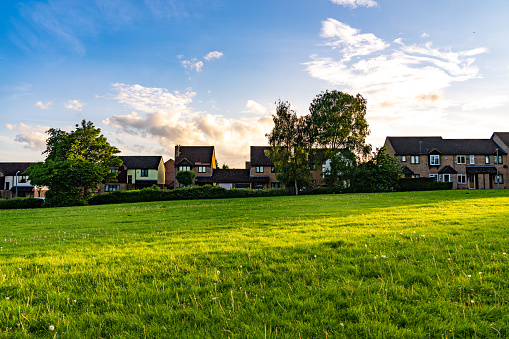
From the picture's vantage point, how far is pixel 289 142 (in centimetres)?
5112

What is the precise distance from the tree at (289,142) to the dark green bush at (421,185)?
14844mm

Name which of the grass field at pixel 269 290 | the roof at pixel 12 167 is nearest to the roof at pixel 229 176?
the roof at pixel 12 167

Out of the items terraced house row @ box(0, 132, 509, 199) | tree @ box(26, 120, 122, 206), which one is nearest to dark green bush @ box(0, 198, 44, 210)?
tree @ box(26, 120, 122, 206)

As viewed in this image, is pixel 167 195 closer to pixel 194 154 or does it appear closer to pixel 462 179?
pixel 194 154

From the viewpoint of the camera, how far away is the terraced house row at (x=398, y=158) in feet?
211

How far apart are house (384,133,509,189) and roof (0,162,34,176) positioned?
297 feet

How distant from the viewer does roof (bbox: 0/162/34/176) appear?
76.1m

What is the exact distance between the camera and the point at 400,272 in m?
5.31

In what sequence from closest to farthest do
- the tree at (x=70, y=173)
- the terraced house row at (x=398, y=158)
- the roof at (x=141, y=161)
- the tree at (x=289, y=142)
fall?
the tree at (x=70, y=173), the tree at (x=289, y=142), the terraced house row at (x=398, y=158), the roof at (x=141, y=161)

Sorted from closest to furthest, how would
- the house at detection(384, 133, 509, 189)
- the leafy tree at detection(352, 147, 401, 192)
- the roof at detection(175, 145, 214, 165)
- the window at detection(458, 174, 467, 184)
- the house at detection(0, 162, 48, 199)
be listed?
the leafy tree at detection(352, 147, 401, 192), the house at detection(384, 133, 509, 189), the window at detection(458, 174, 467, 184), the roof at detection(175, 145, 214, 165), the house at detection(0, 162, 48, 199)

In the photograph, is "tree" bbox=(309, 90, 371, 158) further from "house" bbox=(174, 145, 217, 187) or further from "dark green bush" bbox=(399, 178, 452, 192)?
"house" bbox=(174, 145, 217, 187)

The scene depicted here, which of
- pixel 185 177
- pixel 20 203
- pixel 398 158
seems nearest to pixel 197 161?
pixel 185 177

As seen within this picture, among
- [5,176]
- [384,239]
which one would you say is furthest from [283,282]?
[5,176]

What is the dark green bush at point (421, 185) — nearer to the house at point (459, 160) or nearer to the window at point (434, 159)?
the house at point (459, 160)
